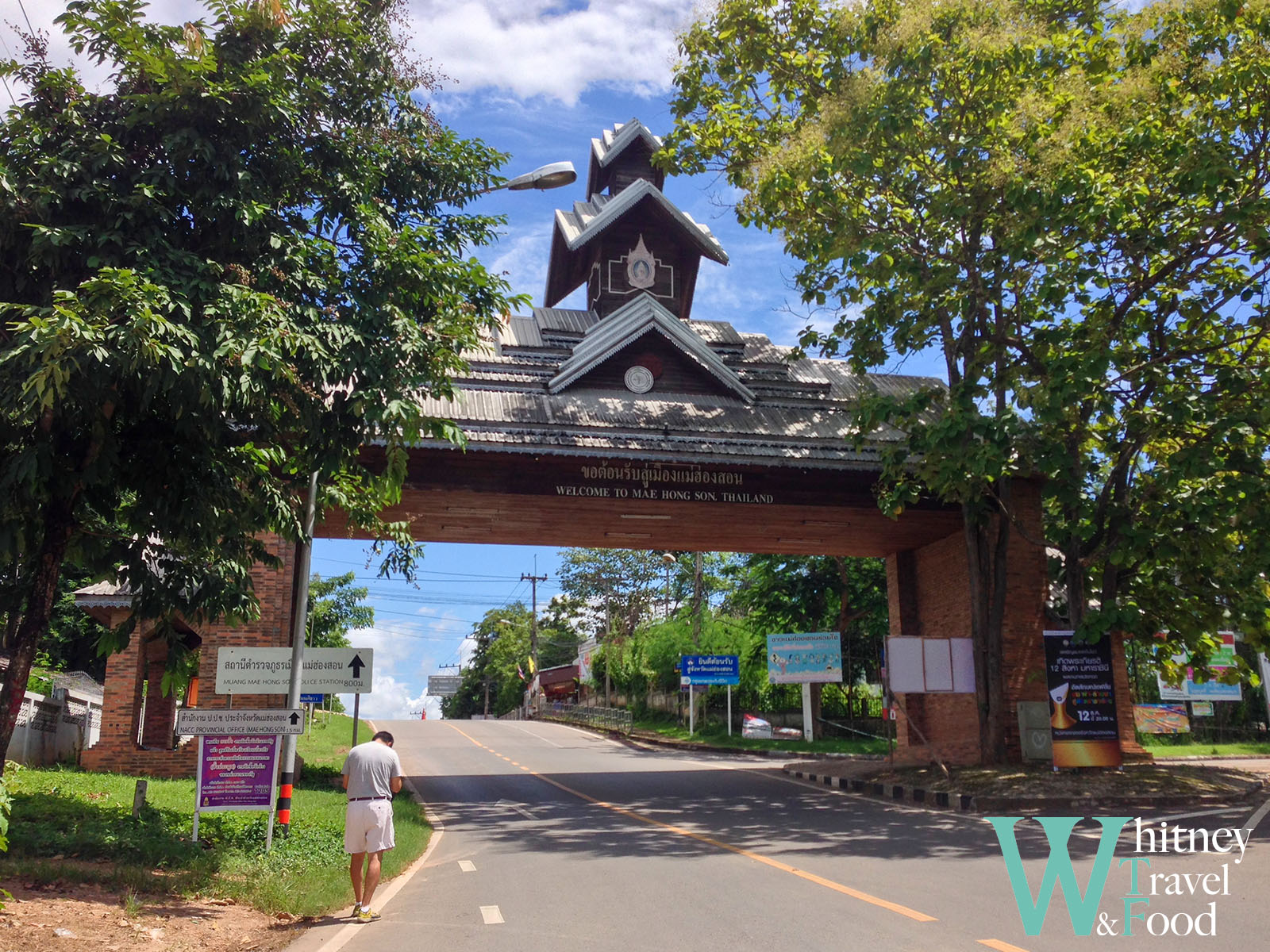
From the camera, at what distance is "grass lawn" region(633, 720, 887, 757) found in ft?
98.9

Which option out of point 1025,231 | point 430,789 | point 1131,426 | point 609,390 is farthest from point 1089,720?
point 430,789

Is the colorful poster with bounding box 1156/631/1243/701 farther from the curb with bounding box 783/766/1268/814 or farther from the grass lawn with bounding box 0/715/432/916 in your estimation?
the grass lawn with bounding box 0/715/432/916

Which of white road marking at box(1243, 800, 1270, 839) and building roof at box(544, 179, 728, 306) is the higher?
building roof at box(544, 179, 728, 306)

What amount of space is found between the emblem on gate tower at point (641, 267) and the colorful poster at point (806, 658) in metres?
13.5

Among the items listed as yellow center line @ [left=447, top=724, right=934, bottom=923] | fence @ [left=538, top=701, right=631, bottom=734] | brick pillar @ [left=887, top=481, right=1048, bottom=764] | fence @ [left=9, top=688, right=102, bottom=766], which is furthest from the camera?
fence @ [left=538, top=701, right=631, bottom=734]

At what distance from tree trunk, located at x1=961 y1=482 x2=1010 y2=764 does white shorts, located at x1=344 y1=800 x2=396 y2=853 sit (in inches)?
504

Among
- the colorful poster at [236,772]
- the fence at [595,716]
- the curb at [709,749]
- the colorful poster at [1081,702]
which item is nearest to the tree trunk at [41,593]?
the colorful poster at [236,772]

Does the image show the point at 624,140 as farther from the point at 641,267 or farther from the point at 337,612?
the point at 337,612

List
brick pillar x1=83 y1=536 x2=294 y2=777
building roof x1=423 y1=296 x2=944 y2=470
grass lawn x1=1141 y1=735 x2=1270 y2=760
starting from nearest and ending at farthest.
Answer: brick pillar x1=83 y1=536 x2=294 y2=777, building roof x1=423 y1=296 x2=944 y2=470, grass lawn x1=1141 y1=735 x2=1270 y2=760

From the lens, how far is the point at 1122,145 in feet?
47.7

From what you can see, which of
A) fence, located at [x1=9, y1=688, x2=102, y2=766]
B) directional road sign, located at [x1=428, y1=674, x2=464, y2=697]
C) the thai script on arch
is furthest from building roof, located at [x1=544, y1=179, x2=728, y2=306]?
directional road sign, located at [x1=428, y1=674, x2=464, y2=697]

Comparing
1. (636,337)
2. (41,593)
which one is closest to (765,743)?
(636,337)

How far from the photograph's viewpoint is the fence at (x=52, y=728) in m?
18.3

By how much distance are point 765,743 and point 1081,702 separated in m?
17.5
